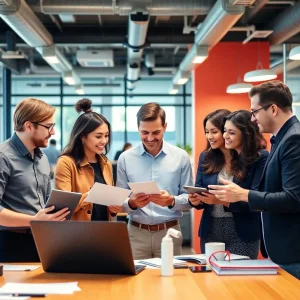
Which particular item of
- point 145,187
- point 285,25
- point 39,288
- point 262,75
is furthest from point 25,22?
point 39,288

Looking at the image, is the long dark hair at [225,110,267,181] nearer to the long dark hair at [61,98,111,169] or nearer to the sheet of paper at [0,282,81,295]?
the long dark hair at [61,98,111,169]

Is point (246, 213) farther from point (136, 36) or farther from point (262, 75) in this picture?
point (136, 36)

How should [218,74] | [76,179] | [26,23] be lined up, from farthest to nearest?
1. [218,74]
2. [26,23]
3. [76,179]

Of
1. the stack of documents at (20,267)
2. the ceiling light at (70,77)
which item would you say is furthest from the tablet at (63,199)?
the ceiling light at (70,77)

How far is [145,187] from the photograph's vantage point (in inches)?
116

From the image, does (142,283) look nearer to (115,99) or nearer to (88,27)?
(88,27)

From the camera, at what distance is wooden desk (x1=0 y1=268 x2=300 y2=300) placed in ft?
6.98

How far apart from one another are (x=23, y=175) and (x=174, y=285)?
1.13 m

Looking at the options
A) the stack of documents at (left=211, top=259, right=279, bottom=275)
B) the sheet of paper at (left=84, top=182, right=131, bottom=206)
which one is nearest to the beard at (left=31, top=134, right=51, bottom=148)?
the sheet of paper at (left=84, top=182, right=131, bottom=206)

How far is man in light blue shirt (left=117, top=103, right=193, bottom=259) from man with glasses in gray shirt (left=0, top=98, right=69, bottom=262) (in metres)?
0.59

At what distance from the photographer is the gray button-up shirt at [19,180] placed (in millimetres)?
2883

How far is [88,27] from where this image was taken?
898 cm

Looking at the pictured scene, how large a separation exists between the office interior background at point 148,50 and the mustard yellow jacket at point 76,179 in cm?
276

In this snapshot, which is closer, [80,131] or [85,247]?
[85,247]
